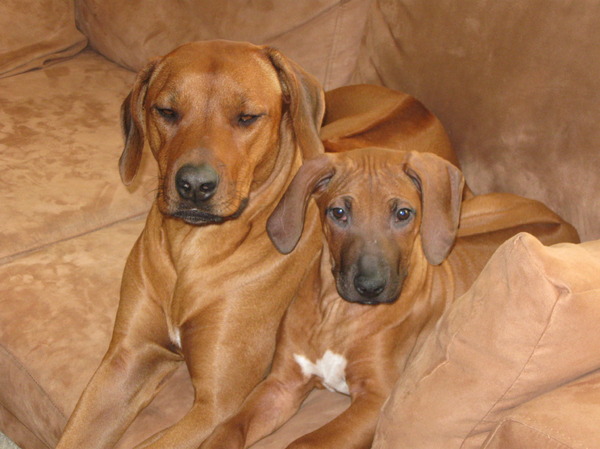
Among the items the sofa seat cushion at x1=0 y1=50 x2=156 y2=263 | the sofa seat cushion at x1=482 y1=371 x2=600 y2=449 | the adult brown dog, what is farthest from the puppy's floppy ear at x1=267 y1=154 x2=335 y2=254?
the sofa seat cushion at x1=0 y1=50 x2=156 y2=263

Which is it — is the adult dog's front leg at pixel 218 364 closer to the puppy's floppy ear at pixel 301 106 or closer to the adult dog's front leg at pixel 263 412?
the adult dog's front leg at pixel 263 412

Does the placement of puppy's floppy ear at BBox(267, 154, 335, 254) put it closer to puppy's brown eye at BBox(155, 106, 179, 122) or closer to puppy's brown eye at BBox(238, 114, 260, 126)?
puppy's brown eye at BBox(238, 114, 260, 126)

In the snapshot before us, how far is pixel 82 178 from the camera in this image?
341cm

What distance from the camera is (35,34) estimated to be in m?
4.27

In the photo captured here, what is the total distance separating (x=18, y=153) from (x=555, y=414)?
2.64 metres

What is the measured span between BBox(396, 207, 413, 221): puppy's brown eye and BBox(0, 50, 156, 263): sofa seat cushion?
52.4 inches

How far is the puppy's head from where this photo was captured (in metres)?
2.24

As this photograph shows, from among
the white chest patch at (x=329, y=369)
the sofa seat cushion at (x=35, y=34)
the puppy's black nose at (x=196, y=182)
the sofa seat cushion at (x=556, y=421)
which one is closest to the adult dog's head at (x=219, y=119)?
the puppy's black nose at (x=196, y=182)

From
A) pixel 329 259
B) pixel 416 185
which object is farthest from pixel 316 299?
pixel 416 185

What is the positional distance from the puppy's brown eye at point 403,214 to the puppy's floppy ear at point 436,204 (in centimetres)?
4

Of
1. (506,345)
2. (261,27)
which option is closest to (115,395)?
(506,345)

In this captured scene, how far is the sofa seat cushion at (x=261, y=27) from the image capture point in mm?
3451

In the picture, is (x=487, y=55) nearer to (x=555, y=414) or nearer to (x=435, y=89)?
(x=435, y=89)

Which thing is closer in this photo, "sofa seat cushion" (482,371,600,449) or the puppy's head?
"sofa seat cushion" (482,371,600,449)
